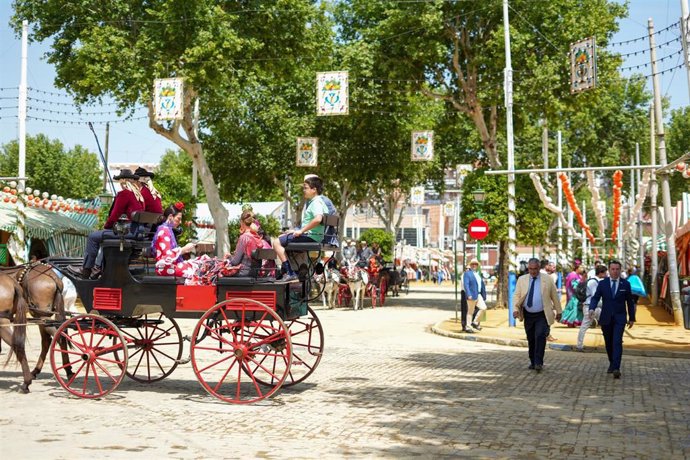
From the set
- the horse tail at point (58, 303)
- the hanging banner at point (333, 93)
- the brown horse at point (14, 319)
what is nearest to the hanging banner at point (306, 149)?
the hanging banner at point (333, 93)

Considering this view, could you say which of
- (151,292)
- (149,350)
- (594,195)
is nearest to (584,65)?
(594,195)

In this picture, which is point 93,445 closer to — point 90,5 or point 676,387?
point 676,387

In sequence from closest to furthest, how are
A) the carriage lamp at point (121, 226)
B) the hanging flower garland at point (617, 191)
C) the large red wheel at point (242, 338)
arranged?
the large red wheel at point (242, 338) < the carriage lamp at point (121, 226) < the hanging flower garland at point (617, 191)

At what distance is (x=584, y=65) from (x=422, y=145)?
34.9ft

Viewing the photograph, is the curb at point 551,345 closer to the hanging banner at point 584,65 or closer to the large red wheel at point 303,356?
the large red wheel at point 303,356

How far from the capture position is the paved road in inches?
316

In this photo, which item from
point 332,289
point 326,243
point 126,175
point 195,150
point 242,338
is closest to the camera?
point 242,338

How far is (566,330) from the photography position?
78.5ft

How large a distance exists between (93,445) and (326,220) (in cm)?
433

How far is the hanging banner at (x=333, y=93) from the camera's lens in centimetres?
2906

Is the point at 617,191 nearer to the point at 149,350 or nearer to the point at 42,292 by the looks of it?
the point at 149,350

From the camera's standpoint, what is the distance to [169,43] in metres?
32.4

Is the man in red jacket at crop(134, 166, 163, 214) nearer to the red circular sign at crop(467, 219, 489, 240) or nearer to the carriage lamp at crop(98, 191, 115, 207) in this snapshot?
the red circular sign at crop(467, 219, 489, 240)

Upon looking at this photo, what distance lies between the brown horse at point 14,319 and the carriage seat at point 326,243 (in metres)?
3.43
